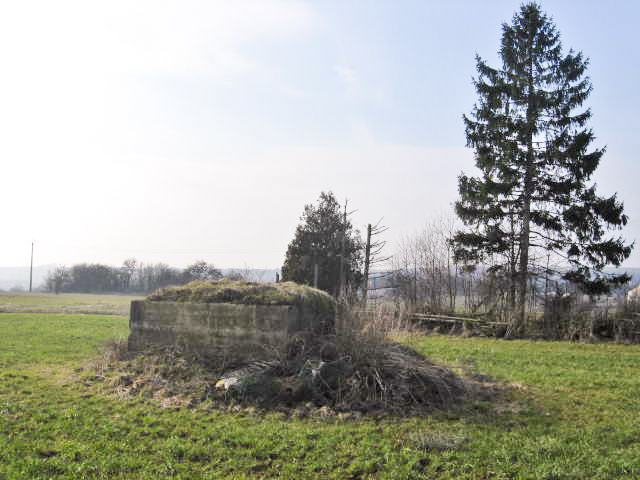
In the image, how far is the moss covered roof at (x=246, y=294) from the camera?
353 inches

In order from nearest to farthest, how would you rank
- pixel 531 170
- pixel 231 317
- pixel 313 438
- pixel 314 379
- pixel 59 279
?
pixel 313 438 < pixel 314 379 < pixel 231 317 < pixel 531 170 < pixel 59 279

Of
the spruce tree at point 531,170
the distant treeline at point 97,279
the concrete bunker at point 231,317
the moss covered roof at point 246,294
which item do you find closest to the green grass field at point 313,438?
the concrete bunker at point 231,317

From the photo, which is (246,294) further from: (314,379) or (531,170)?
(531,170)

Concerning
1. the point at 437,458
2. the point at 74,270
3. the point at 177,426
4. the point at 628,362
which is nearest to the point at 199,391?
the point at 177,426

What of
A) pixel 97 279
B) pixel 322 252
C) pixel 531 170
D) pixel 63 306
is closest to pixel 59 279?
pixel 97 279

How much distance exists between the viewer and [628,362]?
12.0 metres

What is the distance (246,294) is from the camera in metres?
9.23

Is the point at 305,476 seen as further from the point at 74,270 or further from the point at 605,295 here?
the point at 74,270

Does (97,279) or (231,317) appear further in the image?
(97,279)

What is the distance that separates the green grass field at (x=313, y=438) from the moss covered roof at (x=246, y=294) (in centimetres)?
208

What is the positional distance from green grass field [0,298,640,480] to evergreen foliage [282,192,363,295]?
91.3ft

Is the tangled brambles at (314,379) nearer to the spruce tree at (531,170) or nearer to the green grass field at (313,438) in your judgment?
the green grass field at (313,438)

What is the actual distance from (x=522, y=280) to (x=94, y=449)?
19.3m

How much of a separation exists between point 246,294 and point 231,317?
50 centimetres
